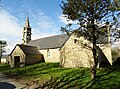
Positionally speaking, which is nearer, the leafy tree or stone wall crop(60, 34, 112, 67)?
the leafy tree

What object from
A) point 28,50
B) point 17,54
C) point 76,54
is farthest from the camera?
point 28,50

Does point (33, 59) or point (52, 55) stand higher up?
point (52, 55)

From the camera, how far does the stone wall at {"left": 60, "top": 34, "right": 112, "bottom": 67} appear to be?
1138 inches

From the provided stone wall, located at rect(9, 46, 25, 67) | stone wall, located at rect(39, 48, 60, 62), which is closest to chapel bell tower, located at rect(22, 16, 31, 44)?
stone wall, located at rect(9, 46, 25, 67)

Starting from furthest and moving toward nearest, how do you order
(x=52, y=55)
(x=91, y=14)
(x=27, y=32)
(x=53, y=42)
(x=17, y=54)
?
1. (x=27, y=32)
2. (x=53, y=42)
3. (x=52, y=55)
4. (x=17, y=54)
5. (x=91, y=14)

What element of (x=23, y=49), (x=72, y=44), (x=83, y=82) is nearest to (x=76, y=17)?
(x=83, y=82)

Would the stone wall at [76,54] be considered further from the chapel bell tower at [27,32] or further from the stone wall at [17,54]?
the chapel bell tower at [27,32]

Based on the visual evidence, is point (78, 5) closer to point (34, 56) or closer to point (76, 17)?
point (76, 17)

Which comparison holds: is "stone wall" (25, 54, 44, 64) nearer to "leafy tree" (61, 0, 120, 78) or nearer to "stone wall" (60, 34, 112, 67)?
"stone wall" (60, 34, 112, 67)

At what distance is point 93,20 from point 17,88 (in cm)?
1141

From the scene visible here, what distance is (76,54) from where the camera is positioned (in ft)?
101

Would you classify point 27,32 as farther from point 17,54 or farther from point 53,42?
point 17,54

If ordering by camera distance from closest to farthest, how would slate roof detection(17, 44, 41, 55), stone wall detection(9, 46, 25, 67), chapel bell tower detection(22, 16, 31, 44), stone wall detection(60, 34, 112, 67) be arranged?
1. stone wall detection(60, 34, 112, 67)
2. stone wall detection(9, 46, 25, 67)
3. slate roof detection(17, 44, 41, 55)
4. chapel bell tower detection(22, 16, 31, 44)

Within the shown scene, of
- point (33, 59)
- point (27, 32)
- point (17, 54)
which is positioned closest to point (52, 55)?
point (33, 59)
